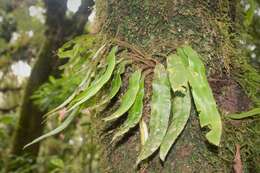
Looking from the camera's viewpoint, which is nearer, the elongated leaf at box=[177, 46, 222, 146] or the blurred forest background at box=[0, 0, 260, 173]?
the elongated leaf at box=[177, 46, 222, 146]

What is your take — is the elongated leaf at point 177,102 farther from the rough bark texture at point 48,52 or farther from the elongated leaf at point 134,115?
the rough bark texture at point 48,52

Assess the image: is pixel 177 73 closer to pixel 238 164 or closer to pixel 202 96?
pixel 202 96

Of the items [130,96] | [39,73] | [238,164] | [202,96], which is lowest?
[238,164]

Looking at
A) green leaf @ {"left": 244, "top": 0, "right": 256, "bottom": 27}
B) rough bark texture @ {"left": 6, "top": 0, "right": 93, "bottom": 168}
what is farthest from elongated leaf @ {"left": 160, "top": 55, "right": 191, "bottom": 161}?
rough bark texture @ {"left": 6, "top": 0, "right": 93, "bottom": 168}

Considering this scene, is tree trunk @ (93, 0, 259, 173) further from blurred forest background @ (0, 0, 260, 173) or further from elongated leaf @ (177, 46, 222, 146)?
blurred forest background @ (0, 0, 260, 173)

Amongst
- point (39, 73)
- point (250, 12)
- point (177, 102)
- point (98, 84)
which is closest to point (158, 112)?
point (177, 102)

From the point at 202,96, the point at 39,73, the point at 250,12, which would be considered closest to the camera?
the point at 202,96

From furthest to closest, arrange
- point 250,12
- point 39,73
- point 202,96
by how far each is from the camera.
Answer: point 39,73 < point 250,12 < point 202,96

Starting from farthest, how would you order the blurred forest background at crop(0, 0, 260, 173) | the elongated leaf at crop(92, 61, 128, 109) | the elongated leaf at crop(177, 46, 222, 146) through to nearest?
the blurred forest background at crop(0, 0, 260, 173)
the elongated leaf at crop(92, 61, 128, 109)
the elongated leaf at crop(177, 46, 222, 146)
